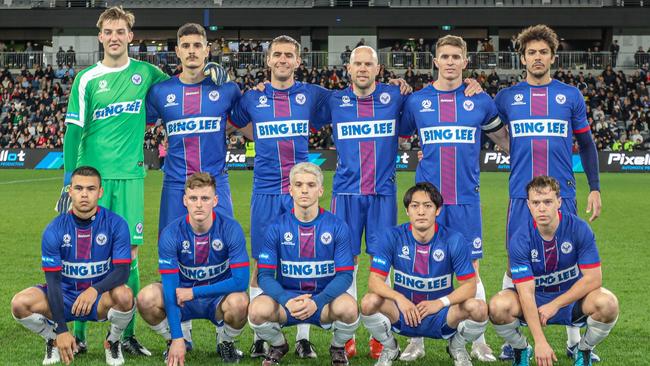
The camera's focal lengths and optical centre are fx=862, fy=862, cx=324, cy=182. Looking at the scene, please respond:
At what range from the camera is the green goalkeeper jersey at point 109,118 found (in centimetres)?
630

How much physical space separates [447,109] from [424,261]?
49.3 inches

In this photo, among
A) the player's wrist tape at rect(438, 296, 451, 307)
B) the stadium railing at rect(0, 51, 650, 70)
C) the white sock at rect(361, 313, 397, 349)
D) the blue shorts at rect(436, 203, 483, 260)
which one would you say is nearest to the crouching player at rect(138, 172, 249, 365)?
the white sock at rect(361, 313, 397, 349)

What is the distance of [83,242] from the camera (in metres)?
5.71

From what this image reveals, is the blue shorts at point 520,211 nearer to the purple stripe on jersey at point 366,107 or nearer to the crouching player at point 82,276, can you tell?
the purple stripe on jersey at point 366,107

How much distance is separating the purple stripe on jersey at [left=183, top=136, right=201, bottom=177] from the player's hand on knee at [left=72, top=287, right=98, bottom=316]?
4.23 ft

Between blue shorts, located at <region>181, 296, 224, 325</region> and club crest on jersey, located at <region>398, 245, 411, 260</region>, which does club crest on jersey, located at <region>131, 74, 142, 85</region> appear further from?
club crest on jersey, located at <region>398, 245, 411, 260</region>

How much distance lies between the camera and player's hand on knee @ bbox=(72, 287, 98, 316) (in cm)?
549

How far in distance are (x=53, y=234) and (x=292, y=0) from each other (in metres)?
35.9

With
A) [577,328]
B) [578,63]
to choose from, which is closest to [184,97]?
[577,328]

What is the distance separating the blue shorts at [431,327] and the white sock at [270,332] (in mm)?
754

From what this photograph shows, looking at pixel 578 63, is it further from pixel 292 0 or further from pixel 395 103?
pixel 395 103

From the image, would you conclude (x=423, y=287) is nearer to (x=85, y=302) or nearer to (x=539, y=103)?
(x=539, y=103)

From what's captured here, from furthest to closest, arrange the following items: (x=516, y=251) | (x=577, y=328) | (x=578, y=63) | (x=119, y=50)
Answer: (x=578, y=63) < (x=119, y=50) < (x=577, y=328) < (x=516, y=251)

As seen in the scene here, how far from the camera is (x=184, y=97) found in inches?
255
